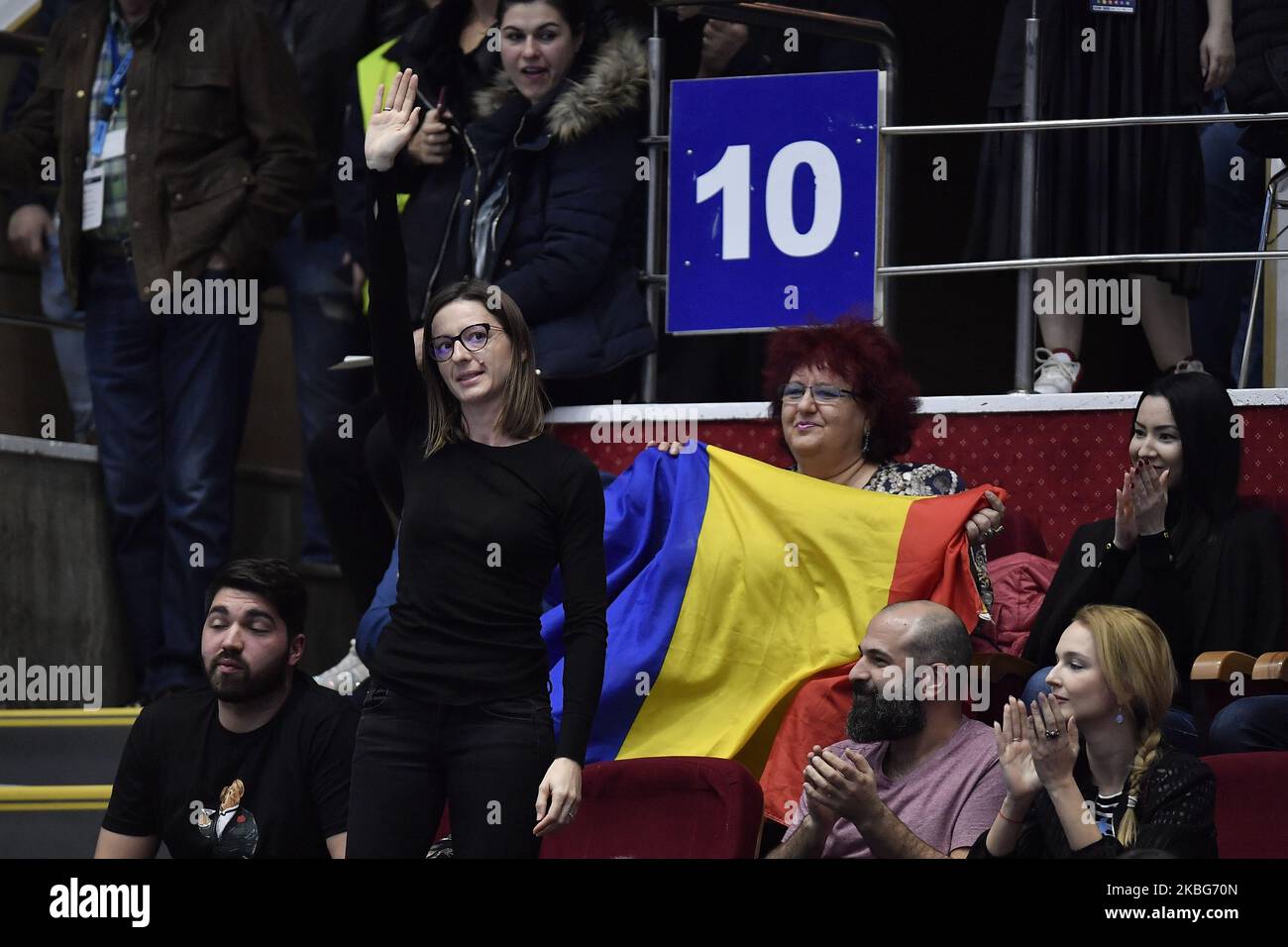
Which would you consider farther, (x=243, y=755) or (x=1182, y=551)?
(x=1182, y=551)

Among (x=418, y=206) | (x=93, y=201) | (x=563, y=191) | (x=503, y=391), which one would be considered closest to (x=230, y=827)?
(x=503, y=391)

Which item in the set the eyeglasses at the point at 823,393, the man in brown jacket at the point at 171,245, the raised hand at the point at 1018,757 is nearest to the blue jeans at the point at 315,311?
the man in brown jacket at the point at 171,245

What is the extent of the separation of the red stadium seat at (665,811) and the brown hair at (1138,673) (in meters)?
0.77

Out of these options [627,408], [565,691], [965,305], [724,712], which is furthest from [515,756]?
[965,305]

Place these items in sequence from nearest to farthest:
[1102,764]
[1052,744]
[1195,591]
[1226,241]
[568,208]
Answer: [1052,744] → [1102,764] → [1195,591] → [568,208] → [1226,241]

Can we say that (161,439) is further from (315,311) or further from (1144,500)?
(1144,500)

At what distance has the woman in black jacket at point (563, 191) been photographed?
670 cm

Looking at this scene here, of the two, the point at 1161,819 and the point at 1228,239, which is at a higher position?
the point at 1228,239

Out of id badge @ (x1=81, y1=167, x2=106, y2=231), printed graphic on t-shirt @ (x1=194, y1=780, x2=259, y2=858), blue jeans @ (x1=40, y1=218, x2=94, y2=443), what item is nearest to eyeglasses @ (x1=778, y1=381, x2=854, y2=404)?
printed graphic on t-shirt @ (x1=194, y1=780, x2=259, y2=858)

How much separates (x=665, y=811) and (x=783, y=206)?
2.60m

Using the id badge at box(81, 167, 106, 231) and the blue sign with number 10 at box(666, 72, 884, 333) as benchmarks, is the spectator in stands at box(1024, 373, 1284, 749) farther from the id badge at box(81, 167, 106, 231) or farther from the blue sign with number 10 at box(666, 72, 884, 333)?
the id badge at box(81, 167, 106, 231)

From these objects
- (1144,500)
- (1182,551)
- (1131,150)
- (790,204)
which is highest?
(1131,150)

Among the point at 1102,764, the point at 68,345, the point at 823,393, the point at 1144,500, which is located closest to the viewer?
the point at 1102,764

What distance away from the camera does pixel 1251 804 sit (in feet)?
14.8
